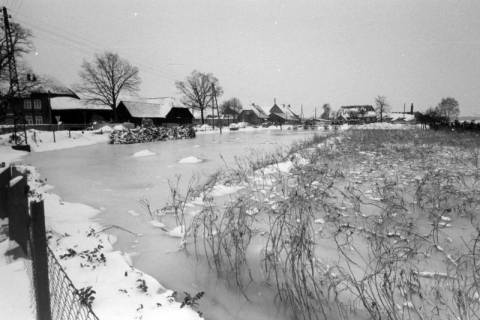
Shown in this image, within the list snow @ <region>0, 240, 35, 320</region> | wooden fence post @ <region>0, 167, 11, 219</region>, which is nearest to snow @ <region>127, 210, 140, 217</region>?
snow @ <region>0, 240, 35, 320</region>

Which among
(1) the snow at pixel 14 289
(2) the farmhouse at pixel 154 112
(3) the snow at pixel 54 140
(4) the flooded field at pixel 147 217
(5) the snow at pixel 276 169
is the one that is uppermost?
(2) the farmhouse at pixel 154 112

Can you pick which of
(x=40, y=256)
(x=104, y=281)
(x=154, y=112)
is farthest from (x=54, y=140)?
(x=40, y=256)

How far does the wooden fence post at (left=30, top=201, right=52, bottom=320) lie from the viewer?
1.82 meters

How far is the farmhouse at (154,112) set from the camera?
45656mm

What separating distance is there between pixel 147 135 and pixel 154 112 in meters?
22.7

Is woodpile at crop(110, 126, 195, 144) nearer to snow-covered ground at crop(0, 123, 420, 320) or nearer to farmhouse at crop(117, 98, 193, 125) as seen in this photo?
farmhouse at crop(117, 98, 193, 125)

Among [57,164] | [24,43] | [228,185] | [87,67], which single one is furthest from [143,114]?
[228,185]

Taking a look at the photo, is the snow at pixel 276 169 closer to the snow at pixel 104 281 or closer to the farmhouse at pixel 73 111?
the snow at pixel 104 281

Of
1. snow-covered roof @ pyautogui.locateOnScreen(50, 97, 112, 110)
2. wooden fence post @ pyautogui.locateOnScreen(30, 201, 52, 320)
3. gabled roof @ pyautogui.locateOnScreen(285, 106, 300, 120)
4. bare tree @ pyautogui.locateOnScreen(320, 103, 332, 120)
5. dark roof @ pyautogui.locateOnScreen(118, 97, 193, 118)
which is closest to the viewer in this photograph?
wooden fence post @ pyautogui.locateOnScreen(30, 201, 52, 320)

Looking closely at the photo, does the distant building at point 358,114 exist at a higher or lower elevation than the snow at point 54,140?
higher

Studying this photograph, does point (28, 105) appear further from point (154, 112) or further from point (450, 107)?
point (450, 107)

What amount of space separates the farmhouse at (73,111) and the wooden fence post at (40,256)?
4789 cm

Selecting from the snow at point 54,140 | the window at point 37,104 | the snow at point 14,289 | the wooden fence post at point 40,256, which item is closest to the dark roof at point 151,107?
the window at point 37,104

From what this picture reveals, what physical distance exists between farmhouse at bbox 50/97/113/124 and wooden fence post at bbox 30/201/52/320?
157ft
